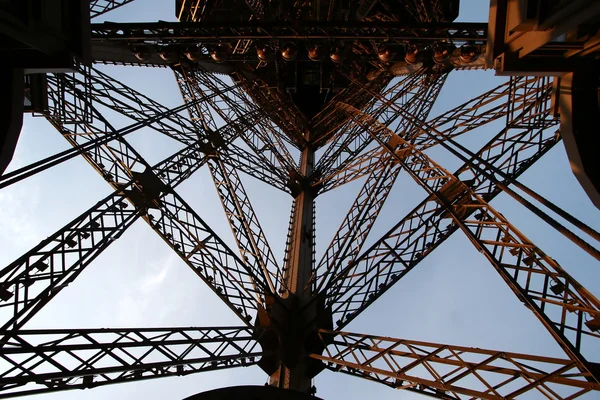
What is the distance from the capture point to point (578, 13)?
4.25 metres

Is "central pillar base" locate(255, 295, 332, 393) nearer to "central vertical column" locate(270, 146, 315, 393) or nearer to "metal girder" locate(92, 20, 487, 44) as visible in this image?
"central vertical column" locate(270, 146, 315, 393)

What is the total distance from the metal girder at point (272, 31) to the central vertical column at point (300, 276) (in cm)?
598

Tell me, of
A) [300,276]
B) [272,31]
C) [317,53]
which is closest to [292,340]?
[300,276]

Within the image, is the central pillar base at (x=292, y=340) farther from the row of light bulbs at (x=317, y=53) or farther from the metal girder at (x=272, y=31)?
the metal girder at (x=272, y=31)

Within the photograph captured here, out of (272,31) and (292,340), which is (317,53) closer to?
(272,31)

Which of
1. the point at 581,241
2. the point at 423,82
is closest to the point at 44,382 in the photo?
the point at 581,241

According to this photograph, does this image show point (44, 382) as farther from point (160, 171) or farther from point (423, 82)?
point (423, 82)

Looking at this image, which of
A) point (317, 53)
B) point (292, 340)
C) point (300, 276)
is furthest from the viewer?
point (300, 276)

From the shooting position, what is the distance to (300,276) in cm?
1069

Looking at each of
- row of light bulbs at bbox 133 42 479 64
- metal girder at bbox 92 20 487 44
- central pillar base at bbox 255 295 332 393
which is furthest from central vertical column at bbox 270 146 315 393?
metal girder at bbox 92 20 487 44

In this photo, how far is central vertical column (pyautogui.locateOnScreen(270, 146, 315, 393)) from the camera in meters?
8.10

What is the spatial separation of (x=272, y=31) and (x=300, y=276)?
6192mm

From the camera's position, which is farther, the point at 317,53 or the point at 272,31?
the point at 317,53

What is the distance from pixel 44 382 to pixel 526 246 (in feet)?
23.1
